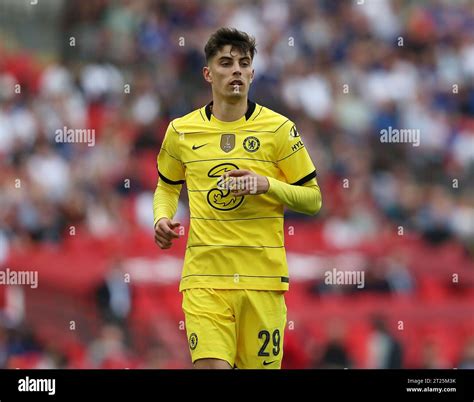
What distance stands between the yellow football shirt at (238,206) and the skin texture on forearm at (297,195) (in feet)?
0.26

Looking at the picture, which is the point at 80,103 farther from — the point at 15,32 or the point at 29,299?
the point at 29,299

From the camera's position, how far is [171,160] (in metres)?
5.76

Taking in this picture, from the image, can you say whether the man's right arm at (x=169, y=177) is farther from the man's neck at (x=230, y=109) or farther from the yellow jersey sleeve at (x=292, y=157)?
the yellow jersey sleeve at (x=292, y=157)

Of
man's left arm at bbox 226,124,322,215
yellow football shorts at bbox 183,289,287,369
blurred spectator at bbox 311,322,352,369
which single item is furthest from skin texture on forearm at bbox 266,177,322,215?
blurred spectator at bbox 311,322,352,369

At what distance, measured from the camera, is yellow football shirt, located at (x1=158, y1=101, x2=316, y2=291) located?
18.1ft

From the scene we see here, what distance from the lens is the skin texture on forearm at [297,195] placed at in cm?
533

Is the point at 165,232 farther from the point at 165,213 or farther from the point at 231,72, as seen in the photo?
the point at 231,72

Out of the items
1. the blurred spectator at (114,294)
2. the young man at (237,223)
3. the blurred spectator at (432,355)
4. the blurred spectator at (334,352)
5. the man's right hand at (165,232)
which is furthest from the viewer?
the blurred spectator at (114,294)

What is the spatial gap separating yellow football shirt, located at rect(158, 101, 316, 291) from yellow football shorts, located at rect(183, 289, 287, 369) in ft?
0.17

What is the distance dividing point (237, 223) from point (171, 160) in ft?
1.63

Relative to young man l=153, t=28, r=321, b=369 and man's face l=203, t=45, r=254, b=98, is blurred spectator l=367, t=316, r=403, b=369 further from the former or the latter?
man's face l=203, t=45, r=254, b=98

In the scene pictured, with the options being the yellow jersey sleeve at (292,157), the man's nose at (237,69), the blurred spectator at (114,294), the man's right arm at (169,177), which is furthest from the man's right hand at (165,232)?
the blurred spectator at (114,294)
